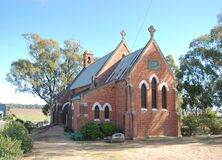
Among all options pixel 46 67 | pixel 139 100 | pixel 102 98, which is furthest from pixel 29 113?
pixel 139 100

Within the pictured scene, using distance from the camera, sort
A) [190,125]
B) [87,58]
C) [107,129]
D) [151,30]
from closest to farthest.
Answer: [107,129], [151,30], [190,125], [87,58]

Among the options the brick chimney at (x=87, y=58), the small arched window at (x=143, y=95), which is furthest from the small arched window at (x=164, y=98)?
the brick chimney at (x=87, y=58)

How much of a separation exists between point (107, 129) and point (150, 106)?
5437 millimetres

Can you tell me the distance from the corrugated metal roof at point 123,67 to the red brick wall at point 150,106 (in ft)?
4.77

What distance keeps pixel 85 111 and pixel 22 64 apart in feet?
91.5

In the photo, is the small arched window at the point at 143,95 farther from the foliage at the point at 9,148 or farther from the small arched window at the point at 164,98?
the foliage at the point at 9,148

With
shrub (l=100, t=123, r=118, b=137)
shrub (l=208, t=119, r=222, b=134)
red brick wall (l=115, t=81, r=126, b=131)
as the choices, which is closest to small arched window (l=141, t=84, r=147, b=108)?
red brick wall (l=115, t=81, r=126, b=131)

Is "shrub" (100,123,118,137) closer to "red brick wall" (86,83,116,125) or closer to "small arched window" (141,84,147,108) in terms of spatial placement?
"red brick wall" (86,83,116,125)

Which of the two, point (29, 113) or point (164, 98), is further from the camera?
point (29, 113)

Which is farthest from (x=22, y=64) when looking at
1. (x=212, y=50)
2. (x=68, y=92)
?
(x=212, y=50)

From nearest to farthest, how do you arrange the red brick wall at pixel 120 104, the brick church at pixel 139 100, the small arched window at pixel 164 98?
the brick church at pixel 139 100, the red brick wall at pixel 120 104, the small arched window at pixel 164 98

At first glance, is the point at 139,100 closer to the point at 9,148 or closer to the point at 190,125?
the point at 190,125

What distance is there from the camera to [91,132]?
30.6 m

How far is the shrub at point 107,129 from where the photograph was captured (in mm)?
31828
